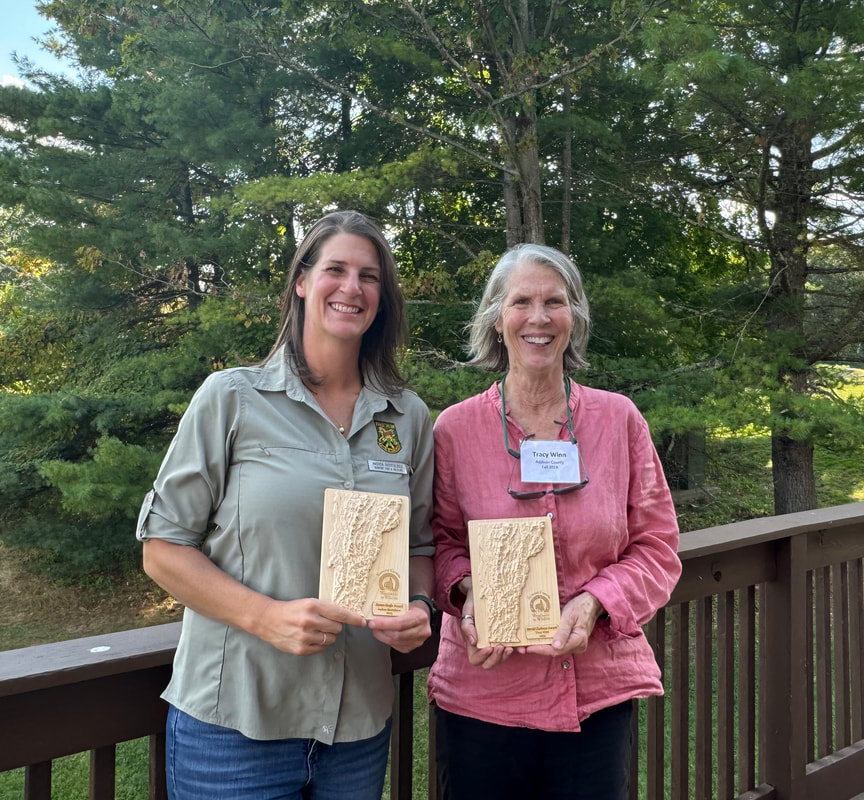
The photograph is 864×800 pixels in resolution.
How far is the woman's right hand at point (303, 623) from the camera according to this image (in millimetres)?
1049

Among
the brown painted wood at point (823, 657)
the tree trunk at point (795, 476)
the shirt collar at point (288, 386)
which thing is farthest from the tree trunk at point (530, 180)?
the shirt collar at point (288, 386)

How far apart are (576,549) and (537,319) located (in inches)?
17.3

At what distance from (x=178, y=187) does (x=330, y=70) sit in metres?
2.46

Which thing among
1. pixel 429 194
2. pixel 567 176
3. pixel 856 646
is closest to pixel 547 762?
pixel 856 646

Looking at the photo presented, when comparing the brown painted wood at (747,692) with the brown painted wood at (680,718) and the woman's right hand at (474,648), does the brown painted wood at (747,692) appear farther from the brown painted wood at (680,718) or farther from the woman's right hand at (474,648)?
the woman's right hand at (474,648)

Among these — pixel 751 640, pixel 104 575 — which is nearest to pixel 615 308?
pixel 751 640

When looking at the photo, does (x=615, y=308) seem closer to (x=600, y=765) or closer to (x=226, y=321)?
(x=226, y=321)

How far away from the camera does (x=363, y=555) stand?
1.12 meters

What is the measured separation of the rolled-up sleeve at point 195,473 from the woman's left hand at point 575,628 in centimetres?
56

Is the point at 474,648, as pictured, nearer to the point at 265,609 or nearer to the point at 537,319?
the point at 265,609

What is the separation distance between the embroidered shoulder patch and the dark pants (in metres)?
0.51

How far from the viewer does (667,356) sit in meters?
8.01

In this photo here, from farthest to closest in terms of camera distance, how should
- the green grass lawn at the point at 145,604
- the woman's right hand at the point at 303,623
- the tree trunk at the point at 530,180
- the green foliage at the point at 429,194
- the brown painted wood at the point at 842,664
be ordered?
1. the tree trunk at the point at 530,180
2. the green foliage at the point at 429,194
3. the green grass lawn at the point at 145,604
4. the brown painted wood at the point at 842,664
5. the woman's right hand at the point at 303,623

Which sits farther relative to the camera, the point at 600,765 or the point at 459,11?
the point at 459,11
